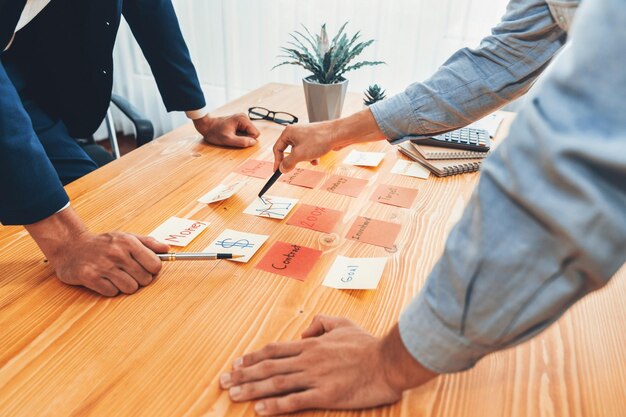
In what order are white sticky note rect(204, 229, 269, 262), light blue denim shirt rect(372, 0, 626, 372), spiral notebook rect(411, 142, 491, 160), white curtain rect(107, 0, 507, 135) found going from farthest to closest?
white curtain rect(107, 0, 507, 135) < spiral notebook rect(411, 142, 491, 160) < white sticky note rect(204, 229, 269, 262) < light blue denim shirt rect(372, 0, 626, 372)

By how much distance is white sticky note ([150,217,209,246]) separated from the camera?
0.85m

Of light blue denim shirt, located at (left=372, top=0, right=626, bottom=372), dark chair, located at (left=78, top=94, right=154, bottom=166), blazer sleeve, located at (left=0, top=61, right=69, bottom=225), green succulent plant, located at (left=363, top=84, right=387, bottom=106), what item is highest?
light blue denim shirt, located at (left=372, top=0, right=626, bottom=372)

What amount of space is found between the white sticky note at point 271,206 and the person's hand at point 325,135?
82 mm

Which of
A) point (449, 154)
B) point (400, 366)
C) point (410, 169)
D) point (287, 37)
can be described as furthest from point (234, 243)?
point (287, 37)

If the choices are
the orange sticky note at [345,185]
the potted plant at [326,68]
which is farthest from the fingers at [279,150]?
the potted plant at [326,68]

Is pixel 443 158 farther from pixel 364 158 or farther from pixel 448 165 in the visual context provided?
pixel 364 158

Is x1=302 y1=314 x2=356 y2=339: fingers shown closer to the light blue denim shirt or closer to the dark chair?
the light blue denim shirt

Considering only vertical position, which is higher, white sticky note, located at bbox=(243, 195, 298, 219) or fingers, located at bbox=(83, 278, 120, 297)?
fingers, located at bbox=(83, 278, 120, 297)

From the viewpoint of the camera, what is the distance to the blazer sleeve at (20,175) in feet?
2.48

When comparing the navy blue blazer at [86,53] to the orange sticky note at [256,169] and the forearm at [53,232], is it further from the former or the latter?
the forearm at [53,232]

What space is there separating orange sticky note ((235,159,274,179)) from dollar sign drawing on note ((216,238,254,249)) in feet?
0.97

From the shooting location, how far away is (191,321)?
65 centimetres

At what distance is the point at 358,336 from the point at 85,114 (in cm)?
118

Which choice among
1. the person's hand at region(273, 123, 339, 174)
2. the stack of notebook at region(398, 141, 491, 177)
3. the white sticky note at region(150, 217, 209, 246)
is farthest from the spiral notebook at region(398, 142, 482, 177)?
the white sticky note at region(150, 217, 209, 246)
